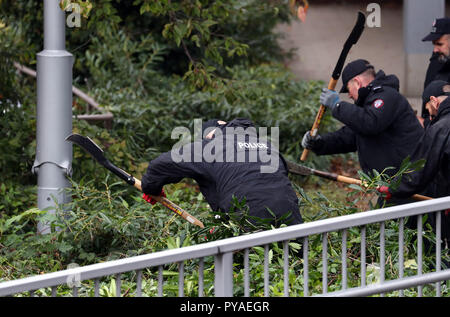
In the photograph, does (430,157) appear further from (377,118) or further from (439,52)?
(439,52)

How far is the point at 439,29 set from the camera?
Answer: 7.66 meters

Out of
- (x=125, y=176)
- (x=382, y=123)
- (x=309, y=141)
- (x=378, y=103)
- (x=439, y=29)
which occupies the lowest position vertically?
(x=125, y=176)

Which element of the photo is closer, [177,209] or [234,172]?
[234,172]

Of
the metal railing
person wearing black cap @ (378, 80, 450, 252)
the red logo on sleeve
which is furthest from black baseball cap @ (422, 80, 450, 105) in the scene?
the metal railing

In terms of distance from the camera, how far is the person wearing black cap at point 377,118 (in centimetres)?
706

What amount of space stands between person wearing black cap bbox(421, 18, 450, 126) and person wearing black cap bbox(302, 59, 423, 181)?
442 mm

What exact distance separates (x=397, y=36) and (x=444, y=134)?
13.5m

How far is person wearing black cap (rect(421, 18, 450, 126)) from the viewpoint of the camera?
7.61m

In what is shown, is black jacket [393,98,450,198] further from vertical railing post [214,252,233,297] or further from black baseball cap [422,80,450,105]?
vertical railing post [214,252,233,297]

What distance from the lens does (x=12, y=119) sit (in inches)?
348

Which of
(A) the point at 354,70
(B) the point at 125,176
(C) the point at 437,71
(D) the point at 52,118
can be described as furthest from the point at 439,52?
(D) the point at 52,118

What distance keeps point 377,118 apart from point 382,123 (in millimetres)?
57

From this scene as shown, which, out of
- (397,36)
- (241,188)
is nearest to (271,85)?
(241,188)
